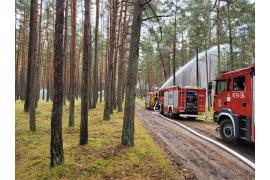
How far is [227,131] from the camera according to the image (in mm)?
10172

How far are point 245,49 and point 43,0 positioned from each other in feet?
Answer: 66.3

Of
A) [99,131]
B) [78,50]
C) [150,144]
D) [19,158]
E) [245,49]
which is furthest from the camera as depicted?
[78,50]

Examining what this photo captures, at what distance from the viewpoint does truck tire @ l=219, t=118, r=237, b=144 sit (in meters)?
9.81

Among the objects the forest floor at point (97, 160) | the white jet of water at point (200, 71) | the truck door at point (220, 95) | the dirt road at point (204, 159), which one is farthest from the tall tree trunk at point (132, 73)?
the white jet of water at point (200, 71)

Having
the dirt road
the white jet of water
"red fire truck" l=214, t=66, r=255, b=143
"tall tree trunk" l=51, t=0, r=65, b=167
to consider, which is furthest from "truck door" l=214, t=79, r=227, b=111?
the white jet of water

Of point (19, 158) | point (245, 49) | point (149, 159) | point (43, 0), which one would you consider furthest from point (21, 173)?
point (43, 0)

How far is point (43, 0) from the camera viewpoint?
79.5 feet

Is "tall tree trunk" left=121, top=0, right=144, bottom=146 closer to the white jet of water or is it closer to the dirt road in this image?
the dirt road

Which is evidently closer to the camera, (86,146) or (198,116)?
(86,146)

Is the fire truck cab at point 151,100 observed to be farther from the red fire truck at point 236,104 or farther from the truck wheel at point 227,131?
the truck wheel at point 227,131

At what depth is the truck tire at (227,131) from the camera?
9.81 metres

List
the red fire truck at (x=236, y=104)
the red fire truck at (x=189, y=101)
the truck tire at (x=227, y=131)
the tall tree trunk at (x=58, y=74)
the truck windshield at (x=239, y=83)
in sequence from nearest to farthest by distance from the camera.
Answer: the tall tree trunk at (x=58, y=74) < the red fire truck at (x=236, y=104) < the truck windshield at (x=239, y=83) < the truck tire at (x=227, y=131) < the red fire truck at (x=189, y=101)

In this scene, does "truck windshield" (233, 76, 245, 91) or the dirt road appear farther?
"truck windshield" (233, 76, 245, 91)
